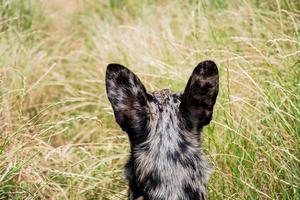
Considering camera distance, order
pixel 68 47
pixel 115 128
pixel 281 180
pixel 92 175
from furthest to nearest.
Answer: pixel 68 47 < pixel 115 128 < pixel 92 175 < pixel 281 180

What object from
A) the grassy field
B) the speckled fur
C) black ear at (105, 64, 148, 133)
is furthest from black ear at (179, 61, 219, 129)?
the grassy field

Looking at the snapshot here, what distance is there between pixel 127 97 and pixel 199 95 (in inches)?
15.0

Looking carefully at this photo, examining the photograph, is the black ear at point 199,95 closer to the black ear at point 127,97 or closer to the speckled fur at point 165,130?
the speckled fur at point 165,130

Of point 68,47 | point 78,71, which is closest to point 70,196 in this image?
point 78,71

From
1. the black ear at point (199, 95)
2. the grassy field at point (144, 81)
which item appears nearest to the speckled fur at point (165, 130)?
the black ear at point (199, 95)

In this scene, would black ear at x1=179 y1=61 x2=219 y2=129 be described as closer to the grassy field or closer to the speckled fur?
the speckled fur

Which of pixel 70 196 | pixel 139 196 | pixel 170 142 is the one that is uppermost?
pixel 170 142

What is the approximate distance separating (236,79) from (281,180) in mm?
1251

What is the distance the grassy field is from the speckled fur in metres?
0.57

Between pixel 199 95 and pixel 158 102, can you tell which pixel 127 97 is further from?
pixel 199 95

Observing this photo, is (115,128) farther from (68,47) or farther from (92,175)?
(68,47)

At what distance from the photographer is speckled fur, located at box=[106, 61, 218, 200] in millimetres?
3664

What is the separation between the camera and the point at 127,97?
3.85 meters

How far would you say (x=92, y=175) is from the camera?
16.5 feet
